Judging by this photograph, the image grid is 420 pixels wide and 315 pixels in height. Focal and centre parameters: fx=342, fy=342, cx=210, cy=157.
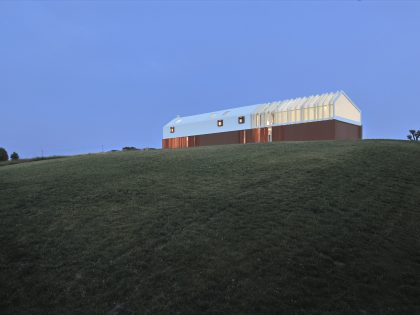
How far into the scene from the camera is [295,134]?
53906 millimetres

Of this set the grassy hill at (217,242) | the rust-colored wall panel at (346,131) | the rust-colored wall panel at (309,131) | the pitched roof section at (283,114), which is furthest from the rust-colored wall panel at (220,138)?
the grassy hill at (217,242)

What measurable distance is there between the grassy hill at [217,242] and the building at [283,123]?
94.9 feet

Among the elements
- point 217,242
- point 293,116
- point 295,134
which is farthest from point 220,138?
point 217,242

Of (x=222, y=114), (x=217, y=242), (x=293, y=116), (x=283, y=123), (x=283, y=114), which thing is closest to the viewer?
(x=217, y=242)

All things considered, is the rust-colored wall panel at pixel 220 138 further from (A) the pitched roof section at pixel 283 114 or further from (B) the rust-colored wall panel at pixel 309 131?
(B) the rust-colored wall panel at pixel 309 131

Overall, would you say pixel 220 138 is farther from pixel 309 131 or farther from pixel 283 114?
pixel 309 131

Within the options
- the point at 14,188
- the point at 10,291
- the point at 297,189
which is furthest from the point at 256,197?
the point at 14,188

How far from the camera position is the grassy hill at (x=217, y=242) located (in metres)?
9.70

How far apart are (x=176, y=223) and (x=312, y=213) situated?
5.95 meters

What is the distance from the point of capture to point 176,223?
14.5m

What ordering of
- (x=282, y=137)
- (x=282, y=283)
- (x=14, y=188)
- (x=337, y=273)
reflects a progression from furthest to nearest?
1. (x=282, y=137)
2. (x=14, y=188)
3. (x=337, y=273)
4. (x=282, y=283)

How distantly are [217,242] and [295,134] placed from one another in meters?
44.0

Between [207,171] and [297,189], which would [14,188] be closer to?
[207,171]

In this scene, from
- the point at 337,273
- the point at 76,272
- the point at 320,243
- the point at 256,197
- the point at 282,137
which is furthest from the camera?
the point at 282,137
